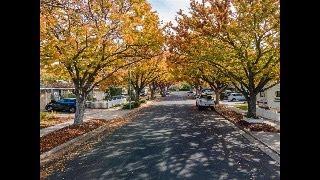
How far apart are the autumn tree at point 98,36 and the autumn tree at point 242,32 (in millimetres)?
3146

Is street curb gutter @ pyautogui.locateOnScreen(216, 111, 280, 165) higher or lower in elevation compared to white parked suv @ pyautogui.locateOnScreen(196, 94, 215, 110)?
lower

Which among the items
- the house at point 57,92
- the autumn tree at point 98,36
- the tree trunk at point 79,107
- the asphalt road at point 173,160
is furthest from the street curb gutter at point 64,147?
the house at point 57,92

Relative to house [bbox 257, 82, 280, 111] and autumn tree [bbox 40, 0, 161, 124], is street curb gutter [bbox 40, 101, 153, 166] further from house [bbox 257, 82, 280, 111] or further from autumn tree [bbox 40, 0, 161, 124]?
house [bbox 257, 82, 280, 111]

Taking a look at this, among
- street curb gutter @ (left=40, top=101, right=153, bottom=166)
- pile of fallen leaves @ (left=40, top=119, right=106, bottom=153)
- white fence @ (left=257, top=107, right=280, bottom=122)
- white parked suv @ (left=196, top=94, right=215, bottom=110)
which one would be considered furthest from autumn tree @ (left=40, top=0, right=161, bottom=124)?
white parked suv @ (left=196, top=94, right=215, bottom=110)

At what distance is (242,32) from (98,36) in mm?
9146

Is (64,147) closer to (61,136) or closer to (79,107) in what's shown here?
(61,136)

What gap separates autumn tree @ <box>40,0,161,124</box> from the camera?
20156 millimetres

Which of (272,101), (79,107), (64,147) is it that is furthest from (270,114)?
(64,147)

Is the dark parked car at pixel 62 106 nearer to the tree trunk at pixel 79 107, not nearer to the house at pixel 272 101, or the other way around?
the tree trunk at pixel 79 107

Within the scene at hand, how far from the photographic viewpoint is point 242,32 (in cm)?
2277

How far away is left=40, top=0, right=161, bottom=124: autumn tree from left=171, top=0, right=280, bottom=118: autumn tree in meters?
3.15

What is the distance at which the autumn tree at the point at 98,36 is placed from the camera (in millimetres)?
20156

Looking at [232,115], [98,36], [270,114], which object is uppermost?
[98,36]
